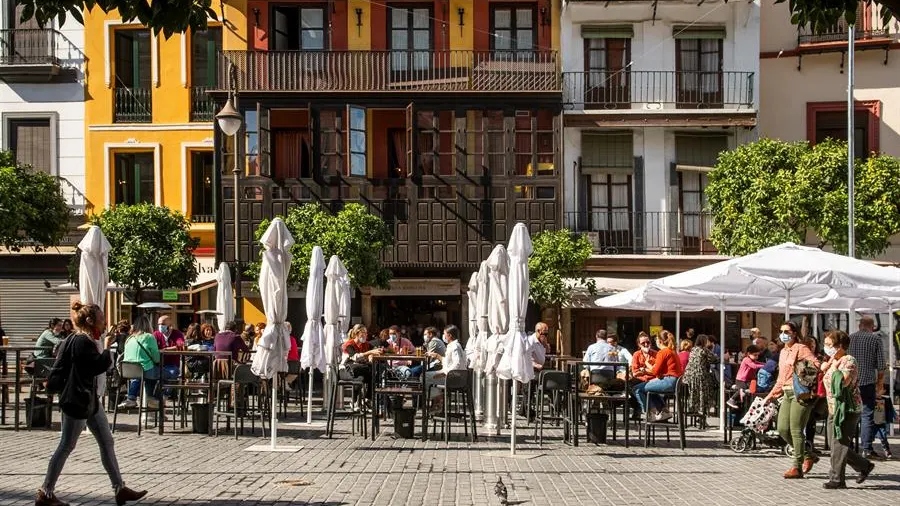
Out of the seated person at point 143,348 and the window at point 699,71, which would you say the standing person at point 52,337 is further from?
the window at point 699,71

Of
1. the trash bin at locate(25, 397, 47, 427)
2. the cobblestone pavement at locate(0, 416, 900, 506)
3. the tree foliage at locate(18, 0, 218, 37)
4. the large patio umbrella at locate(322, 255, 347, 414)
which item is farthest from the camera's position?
the large patio umbrella at locate(322, 255, 347, 414)

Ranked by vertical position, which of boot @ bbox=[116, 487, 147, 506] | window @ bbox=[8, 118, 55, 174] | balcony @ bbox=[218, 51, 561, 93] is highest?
balcony @ bbox=[218, 51, 561, 93]

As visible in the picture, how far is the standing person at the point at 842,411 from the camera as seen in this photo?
43.6 feet

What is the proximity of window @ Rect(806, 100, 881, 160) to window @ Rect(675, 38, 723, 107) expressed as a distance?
2958 millimetres

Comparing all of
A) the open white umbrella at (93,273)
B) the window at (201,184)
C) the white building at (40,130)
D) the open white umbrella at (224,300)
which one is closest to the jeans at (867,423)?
the open white umbrella at (93,273)

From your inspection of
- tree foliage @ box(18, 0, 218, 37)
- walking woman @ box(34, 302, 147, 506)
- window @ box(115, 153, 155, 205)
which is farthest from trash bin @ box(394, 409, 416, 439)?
window @ box(115, 153, 155, 205)

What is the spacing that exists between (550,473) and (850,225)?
61.4 ft

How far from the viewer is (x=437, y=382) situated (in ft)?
60.7

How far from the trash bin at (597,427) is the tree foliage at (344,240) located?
14258mm

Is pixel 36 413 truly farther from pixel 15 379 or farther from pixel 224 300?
pixel 224 300

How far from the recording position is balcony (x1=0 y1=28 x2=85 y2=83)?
1442 inches

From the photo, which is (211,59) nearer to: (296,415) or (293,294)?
(293,294)

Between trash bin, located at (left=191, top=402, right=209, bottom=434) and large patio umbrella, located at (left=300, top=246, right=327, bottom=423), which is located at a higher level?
large patio umbrella, located at (left=300, top=246, right=327, bottom=423)

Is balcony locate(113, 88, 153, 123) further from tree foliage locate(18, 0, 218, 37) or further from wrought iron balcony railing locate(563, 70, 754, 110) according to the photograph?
tree foliage locate(18, 0, 218, 37)
